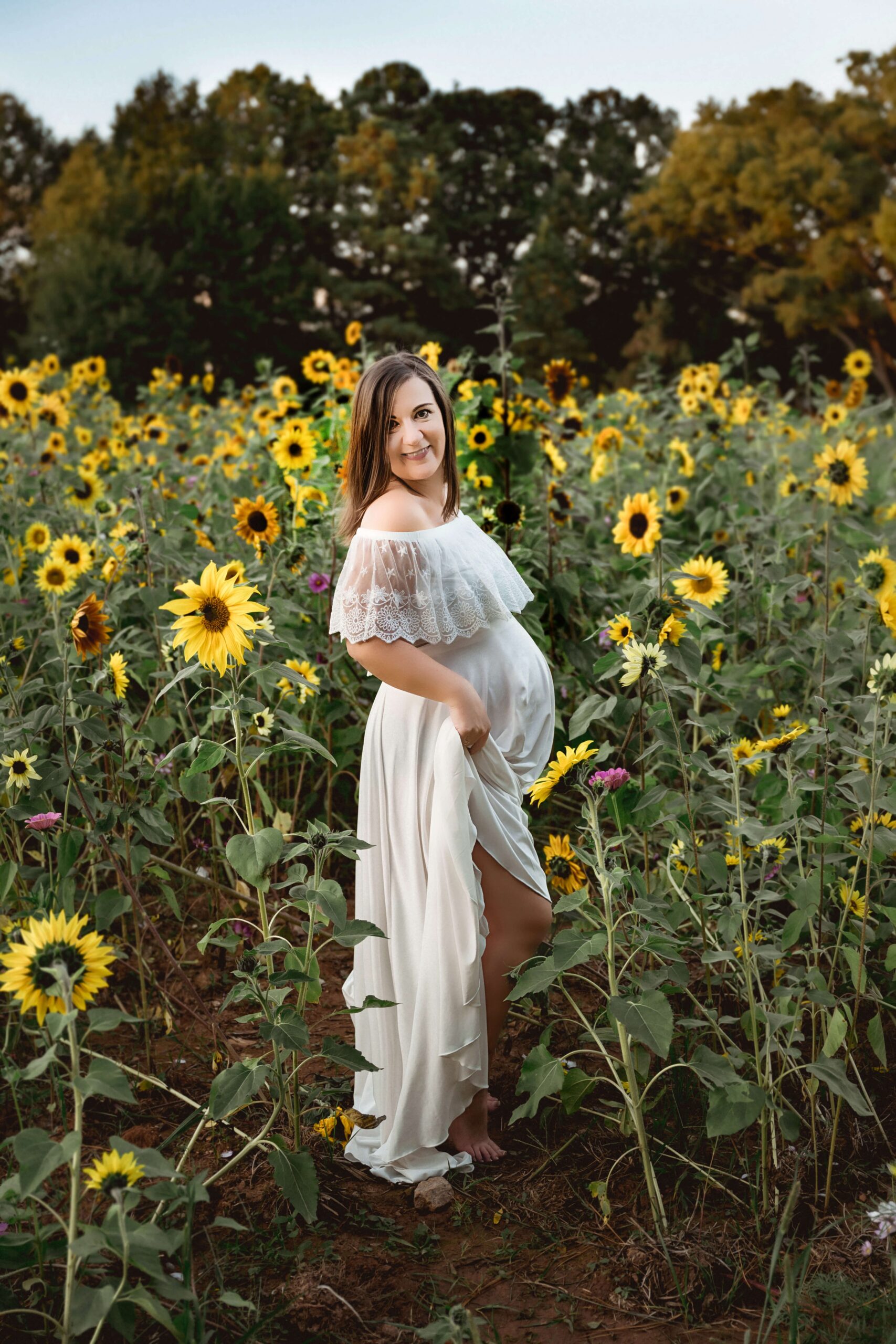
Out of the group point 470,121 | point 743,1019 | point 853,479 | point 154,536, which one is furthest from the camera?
point 470,121

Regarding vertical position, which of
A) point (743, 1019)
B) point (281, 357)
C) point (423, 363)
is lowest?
point (743, 1019)

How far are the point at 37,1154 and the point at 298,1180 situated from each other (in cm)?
50

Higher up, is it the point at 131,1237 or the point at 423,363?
the point at 423,363

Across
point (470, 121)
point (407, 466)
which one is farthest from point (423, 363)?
point (470, 121)

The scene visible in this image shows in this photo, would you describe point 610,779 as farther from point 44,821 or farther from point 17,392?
point 17,392

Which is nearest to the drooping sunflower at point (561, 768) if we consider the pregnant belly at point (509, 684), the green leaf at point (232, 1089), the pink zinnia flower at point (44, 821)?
the pregnant belly at point (509, 684)

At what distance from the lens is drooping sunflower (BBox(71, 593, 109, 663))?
6.78 feet

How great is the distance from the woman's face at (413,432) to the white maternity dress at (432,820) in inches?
4.9

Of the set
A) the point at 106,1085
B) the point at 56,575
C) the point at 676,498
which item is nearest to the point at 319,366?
the point at 676,498

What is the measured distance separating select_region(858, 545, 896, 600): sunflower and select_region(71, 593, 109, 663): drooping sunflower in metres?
1.50

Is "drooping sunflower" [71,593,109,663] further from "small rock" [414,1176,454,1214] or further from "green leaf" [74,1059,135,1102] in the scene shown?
"small rock" [414,1176,454,1214]

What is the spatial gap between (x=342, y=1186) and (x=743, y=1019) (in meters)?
0.81

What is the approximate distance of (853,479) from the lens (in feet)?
9.92

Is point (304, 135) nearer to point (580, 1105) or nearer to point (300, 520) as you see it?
point (300, 520)
